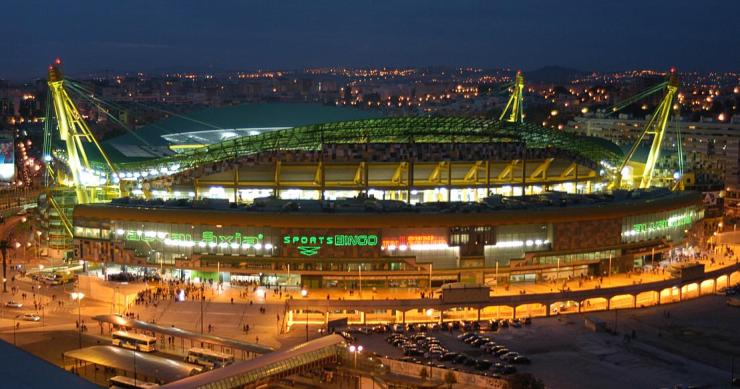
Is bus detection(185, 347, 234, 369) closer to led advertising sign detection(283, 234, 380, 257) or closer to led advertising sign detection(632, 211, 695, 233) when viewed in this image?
led advertising sign detection(283, 234, 380, 257)

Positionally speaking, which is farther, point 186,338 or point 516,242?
point 516,242

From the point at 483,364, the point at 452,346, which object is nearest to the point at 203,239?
the point at 452,346

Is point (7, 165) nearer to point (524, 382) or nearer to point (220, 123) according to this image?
point (220, 123)

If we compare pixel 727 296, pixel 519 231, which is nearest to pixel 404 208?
pixel 519 231

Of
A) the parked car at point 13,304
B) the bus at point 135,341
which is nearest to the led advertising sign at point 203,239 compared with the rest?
the parked car at point 13,304

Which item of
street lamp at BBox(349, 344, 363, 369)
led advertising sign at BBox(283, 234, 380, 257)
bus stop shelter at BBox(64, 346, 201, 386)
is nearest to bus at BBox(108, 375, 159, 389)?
bus stop shelter at BBox(64, 346, 201, 386)

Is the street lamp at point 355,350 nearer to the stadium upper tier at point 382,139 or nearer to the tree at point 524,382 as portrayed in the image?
the tree at point 524,382
